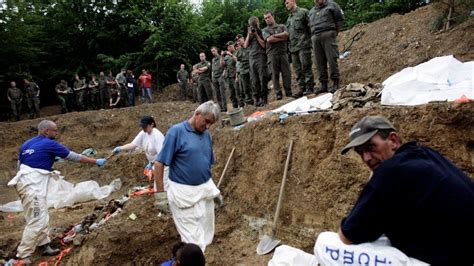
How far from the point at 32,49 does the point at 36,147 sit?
14.2 metres

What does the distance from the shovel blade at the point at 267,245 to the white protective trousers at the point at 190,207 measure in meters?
1.39

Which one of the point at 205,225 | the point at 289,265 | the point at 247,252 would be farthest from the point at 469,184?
the point at 247,252

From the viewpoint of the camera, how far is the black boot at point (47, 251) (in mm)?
5676

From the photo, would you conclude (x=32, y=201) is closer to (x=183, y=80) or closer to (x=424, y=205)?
(x=424, y=205)

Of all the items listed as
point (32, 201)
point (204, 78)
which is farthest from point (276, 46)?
point (32, 201)

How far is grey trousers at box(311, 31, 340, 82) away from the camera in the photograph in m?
6.96

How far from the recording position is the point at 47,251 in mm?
5668

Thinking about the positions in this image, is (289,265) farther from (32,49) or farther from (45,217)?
(32,49)

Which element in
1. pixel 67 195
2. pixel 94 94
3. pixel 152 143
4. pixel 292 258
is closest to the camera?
pixel 292 258

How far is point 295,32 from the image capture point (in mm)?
7914

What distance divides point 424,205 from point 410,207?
61 millimetres

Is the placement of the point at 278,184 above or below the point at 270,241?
above

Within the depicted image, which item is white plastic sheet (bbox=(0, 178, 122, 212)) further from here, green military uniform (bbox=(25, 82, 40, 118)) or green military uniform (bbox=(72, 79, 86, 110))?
green military uniform (bbox=(72, 79, 86, 110))

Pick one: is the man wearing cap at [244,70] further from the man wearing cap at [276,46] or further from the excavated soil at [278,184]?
the man wearing cap at [276,46]
